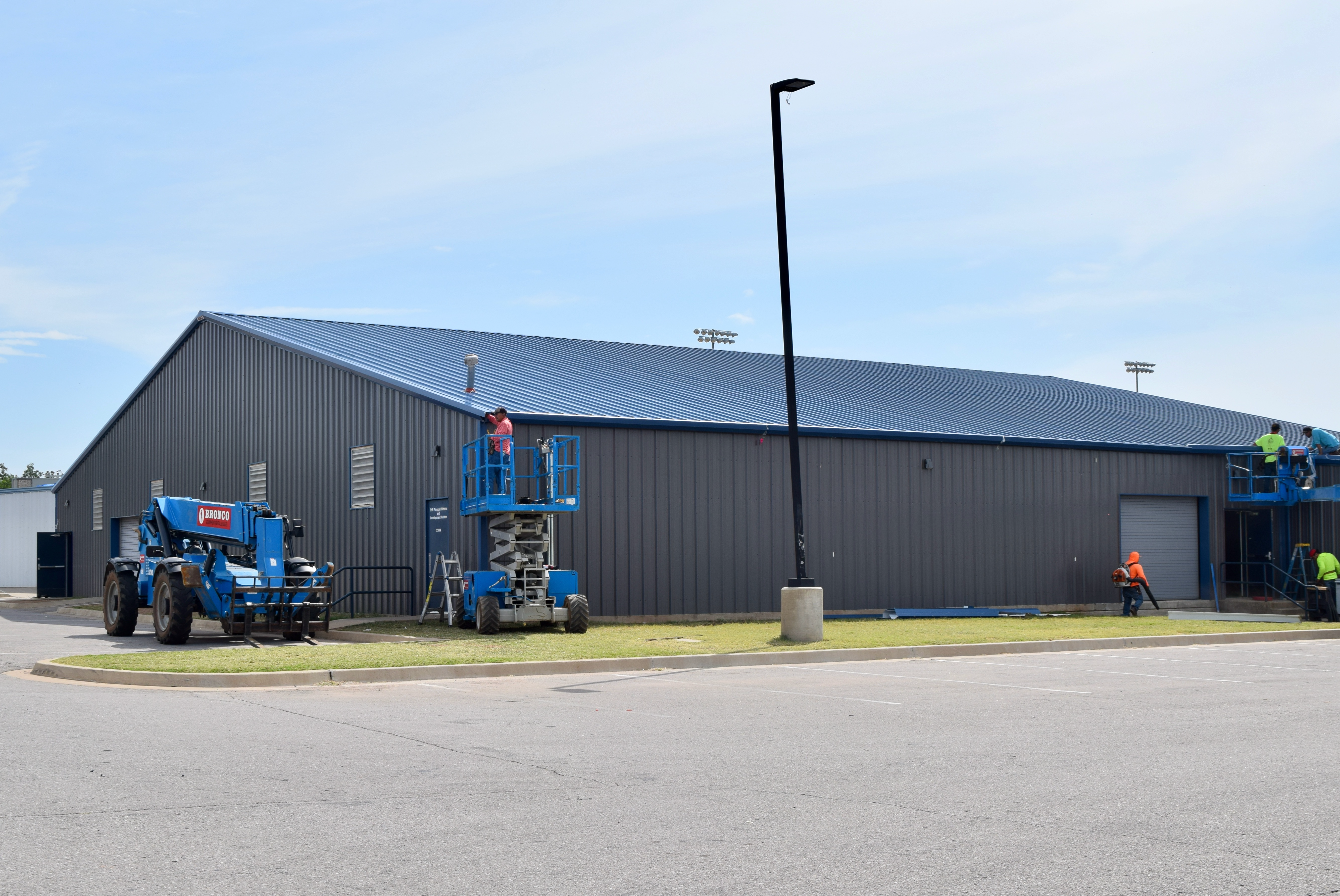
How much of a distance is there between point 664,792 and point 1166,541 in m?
28.6

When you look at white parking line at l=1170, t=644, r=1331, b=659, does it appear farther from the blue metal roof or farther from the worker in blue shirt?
the worker in blue shirt

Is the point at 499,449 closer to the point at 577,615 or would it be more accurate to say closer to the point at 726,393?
the point at 577,615

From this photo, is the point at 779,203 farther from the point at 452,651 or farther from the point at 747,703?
the point at 747,703

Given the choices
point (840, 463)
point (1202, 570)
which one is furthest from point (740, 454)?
point (1202, 570)

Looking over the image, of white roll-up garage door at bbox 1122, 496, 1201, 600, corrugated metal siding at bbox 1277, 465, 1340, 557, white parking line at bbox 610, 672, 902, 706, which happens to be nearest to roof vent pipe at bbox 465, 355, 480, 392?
white parking line at bbox 610, 672, 902, 706

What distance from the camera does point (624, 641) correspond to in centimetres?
2005

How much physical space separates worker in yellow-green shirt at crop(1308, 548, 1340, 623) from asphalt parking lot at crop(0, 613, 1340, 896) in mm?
16215

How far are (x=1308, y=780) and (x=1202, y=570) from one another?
26.7 meters

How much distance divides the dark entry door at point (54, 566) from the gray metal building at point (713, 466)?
5736 mm

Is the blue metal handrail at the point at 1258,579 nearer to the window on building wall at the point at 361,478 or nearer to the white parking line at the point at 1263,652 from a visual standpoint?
the white parking line at the point at 1263,652

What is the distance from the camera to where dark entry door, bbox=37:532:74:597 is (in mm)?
44062

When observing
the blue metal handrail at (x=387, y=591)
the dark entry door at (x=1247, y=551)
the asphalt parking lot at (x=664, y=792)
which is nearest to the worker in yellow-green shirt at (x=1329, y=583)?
the dark entry door at (x=1247, y=551)

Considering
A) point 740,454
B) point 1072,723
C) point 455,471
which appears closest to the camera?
point 1072,723

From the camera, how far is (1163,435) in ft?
118
